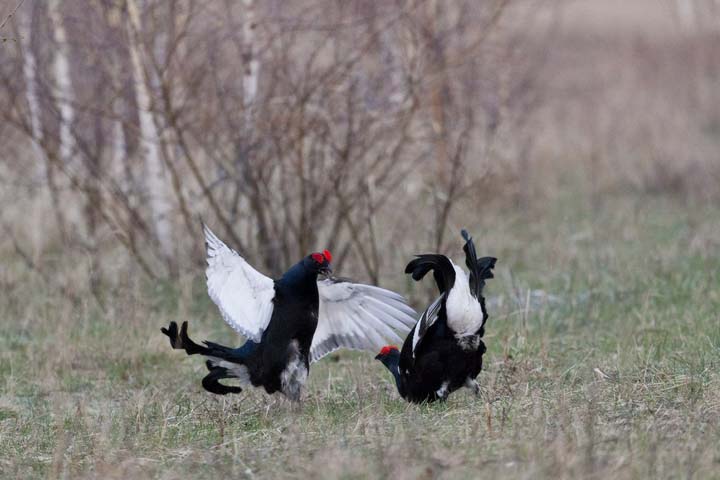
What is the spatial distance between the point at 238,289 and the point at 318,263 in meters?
0.40

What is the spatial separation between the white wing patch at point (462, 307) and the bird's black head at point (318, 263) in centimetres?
59

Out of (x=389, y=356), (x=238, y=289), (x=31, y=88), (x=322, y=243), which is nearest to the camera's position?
(x=238, y=289)

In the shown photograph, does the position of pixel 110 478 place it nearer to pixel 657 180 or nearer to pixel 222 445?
pixel 222 445

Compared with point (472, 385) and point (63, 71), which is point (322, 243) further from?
point (472, 385)

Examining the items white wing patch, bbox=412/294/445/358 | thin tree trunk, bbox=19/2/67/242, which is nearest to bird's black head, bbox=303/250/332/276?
white wing patch, bbox=412/294/445/358

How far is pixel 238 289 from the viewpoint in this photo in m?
4.90

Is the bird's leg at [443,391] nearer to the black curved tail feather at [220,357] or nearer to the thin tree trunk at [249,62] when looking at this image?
the black curved tail feather at [220,357]

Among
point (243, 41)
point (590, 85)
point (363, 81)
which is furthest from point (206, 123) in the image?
point (590, 85)

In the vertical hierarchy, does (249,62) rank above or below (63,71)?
below

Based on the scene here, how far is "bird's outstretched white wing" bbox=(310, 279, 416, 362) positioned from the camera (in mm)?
5367

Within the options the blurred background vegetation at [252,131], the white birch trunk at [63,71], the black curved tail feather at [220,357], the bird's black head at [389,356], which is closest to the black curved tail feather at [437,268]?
the bird's black head at [389,356]

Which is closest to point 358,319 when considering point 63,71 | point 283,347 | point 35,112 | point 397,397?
point 397,397

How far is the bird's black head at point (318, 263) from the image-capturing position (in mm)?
4785

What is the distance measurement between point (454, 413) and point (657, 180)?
8.40 meters
